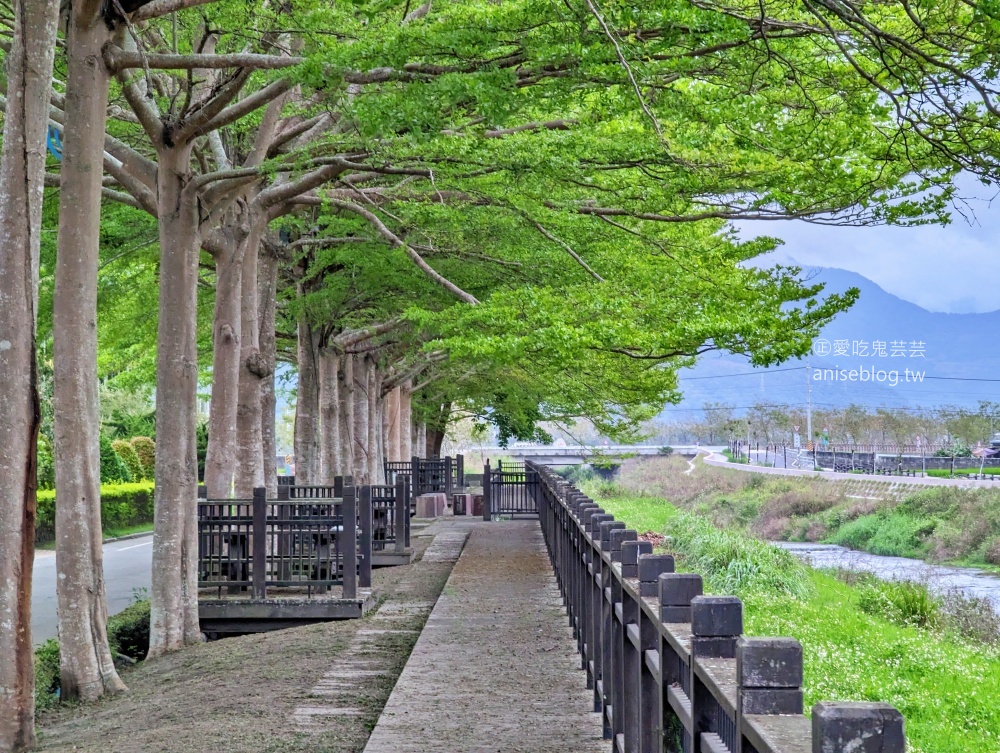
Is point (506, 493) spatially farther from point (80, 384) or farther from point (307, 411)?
point (80, 384)

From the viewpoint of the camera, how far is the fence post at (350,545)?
520 inches

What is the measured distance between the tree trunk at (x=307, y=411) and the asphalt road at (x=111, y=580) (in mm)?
3603

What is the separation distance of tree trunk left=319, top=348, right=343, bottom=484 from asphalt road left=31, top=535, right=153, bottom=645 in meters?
4.59

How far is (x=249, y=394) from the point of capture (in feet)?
53.9

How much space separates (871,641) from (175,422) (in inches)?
358

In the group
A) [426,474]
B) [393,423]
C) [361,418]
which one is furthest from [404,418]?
[361,418]

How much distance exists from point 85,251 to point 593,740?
6231 millimetres

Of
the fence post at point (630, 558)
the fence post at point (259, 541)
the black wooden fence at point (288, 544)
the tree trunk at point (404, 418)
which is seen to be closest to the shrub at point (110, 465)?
the tree trunk at point (404, 418)

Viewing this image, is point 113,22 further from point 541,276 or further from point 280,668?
point 541,276

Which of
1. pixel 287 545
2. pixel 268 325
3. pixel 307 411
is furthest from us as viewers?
pixel 307 411

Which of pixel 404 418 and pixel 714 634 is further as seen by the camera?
pixel 404 418

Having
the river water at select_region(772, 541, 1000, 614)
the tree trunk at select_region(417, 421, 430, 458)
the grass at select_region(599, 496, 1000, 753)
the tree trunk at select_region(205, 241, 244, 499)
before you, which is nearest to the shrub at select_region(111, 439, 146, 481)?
the tree trunk at select_region(417, 421, 430, 458)

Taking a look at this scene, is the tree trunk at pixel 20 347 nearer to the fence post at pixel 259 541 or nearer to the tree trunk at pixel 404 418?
the fence post at pixel 259 541

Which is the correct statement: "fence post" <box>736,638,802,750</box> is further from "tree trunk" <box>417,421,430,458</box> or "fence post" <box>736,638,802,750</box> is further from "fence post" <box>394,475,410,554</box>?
"tree trunk" <box>417,421,430,458</box>
